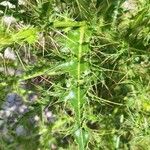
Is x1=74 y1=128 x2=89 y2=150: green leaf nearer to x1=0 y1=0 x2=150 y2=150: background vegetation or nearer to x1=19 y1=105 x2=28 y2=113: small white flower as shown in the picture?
x1=0 y1=0 x2=150 y2=150: background vegetation

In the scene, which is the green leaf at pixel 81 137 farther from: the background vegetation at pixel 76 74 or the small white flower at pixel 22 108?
the small white flower at pixel 22 108

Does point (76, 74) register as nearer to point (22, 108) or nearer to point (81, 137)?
point (81, 137)

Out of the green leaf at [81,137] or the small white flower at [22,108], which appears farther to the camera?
the small white flower at [22,108]

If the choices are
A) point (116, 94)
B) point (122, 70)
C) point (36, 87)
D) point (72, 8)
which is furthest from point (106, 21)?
point (36, 87)

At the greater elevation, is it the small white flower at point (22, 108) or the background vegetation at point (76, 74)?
the background vegetation at point (76, 74)

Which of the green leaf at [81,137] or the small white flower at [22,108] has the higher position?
the green leaf at [81,137]

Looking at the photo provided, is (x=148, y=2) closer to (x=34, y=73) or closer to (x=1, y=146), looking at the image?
(x=34, y=73)

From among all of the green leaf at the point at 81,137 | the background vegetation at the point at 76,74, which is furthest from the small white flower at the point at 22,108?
the green leaf at the point at 81,137

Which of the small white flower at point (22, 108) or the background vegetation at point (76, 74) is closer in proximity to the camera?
the background vegetation at point (76, 74)

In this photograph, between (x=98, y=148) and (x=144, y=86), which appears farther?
(x=98, y=148)
